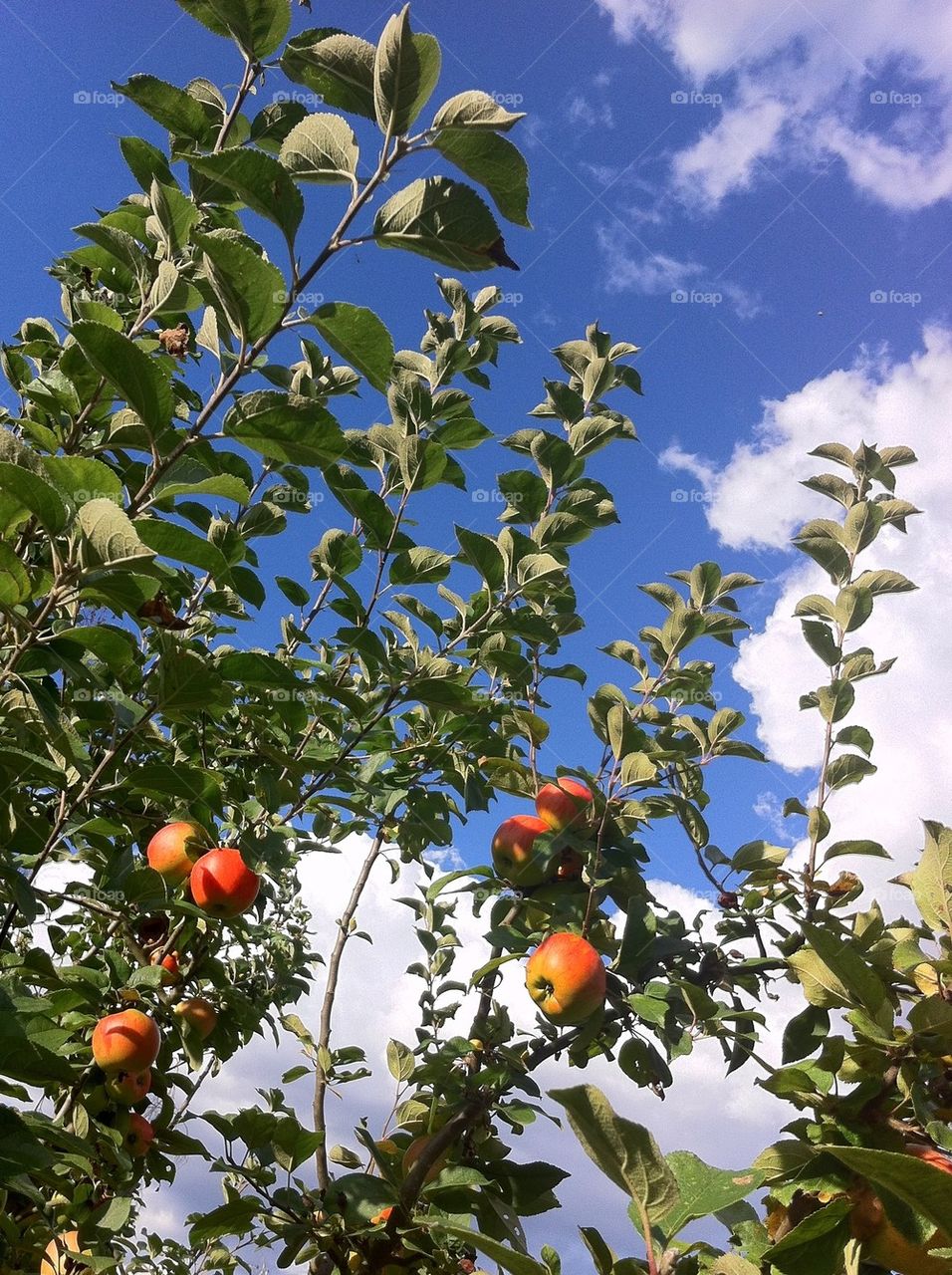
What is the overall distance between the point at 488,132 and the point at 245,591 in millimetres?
1576

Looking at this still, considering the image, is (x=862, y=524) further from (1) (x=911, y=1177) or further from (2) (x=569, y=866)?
(1) (x=911, y=1177)

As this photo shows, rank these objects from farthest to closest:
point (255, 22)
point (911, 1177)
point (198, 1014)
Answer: point (198, 1014), point (255, 22), point (911, 1177)

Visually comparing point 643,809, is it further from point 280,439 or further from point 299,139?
point 299,139

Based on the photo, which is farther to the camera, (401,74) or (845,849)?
(845,849)

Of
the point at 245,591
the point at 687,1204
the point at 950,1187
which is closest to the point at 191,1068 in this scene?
the point at 245,591

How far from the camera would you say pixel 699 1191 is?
126cm

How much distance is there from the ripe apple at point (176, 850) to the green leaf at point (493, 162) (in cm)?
182

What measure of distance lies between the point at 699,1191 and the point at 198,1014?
1.96 meters

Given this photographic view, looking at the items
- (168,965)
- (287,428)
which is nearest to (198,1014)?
(168,965)

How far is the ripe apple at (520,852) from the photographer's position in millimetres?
2543

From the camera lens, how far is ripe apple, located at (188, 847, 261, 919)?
2.43 meters

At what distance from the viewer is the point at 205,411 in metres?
1.61

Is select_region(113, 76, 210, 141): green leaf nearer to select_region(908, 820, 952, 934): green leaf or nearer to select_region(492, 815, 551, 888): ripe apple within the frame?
select_region(492, 815, 551, 888): ripe apple

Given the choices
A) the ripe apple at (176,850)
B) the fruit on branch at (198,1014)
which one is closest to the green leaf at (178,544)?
the ripe apple at (176,850)
